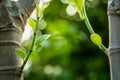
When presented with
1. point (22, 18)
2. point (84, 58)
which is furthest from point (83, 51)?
point (22, 18)

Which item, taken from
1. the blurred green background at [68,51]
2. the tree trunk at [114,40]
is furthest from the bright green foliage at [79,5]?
the blurred green background at [68,51]

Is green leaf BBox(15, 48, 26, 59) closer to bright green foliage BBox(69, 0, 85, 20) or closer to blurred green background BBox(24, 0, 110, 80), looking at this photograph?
bright green foliage BBox(69, 0, 85, 20)

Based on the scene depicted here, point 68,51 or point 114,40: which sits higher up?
point 114,40

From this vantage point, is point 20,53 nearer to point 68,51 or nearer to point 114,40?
point 114,40

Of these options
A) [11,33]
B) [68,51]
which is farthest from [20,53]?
[68,51]

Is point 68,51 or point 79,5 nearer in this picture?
point 79,5
